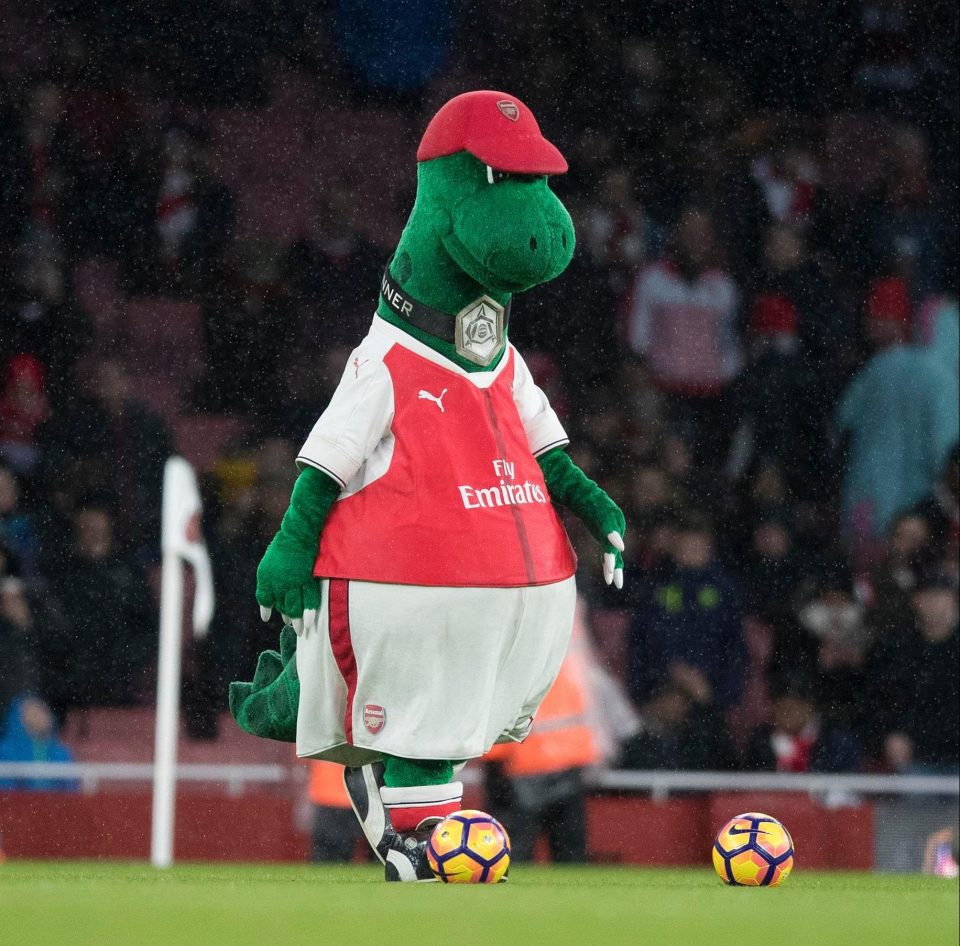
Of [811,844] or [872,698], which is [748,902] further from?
[872,698]

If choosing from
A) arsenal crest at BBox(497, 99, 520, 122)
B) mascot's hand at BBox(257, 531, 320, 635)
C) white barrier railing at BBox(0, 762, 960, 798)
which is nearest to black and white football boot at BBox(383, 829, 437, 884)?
mascot's hand at BBox(257, 531, 320, 635)

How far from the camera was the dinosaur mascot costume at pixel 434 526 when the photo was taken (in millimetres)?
3633

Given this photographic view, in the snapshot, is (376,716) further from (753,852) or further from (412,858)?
(753,852)

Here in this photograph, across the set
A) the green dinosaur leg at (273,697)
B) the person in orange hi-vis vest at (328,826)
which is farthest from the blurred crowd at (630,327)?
the green dinosaur leg at (273,697)

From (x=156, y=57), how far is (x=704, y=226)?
6.97 ft

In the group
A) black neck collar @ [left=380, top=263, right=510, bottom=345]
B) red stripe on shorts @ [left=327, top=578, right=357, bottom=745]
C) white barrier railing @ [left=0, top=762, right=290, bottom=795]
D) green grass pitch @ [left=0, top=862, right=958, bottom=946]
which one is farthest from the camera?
white barrier railing @ [left=0, top=762, right=290, bottom=795]

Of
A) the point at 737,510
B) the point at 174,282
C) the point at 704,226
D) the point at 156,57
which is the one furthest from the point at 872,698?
the point at 156,57

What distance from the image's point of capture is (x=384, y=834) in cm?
377

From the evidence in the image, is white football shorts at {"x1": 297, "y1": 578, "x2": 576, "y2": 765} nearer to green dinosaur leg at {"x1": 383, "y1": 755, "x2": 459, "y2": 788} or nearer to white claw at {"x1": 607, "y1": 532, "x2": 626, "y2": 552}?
green dinosaur leg at {"x1": 383, "y1": 755, "x2": 459, "y2": 788}

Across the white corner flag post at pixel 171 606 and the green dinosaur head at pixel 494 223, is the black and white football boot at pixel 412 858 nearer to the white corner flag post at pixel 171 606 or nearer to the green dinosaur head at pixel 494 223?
the green dinosaur head at pixel 494 223

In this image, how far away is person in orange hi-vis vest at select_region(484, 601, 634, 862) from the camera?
18.5 ft

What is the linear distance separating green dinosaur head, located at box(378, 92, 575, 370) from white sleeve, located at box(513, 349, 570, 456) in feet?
0.36

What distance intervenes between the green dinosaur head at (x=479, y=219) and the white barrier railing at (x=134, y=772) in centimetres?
258

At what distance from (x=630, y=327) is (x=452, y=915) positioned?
486 cm
